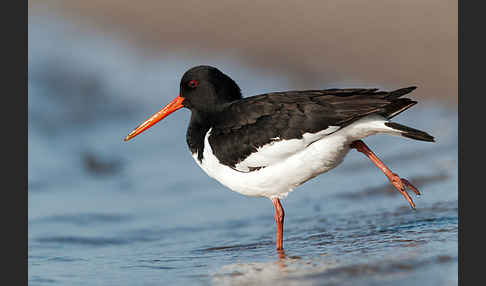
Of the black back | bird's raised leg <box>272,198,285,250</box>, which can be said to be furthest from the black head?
bird's raised leg <box>272,198,285,250</box>

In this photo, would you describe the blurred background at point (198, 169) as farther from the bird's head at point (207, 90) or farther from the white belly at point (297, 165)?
the bird's head at point (207, 90)

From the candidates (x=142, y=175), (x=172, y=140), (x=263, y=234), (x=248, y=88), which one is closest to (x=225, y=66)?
(x=248, y=88)

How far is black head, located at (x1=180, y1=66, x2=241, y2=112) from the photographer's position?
588 cm

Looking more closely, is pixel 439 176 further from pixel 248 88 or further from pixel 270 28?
pixel 270 28

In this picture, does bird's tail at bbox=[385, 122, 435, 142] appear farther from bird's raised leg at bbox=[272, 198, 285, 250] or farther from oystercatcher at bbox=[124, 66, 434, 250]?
bird's raised leg at bbox=[272, 198, 285, 250]

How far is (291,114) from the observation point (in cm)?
508

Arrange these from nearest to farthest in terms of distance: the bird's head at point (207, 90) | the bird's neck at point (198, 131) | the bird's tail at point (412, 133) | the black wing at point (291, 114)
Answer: the bird's tail at point (412, 133)
the black wing at point (291, 114)
the bird's neck at point (198, 131)
the bird's head at point (207, 90)

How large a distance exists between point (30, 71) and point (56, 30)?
1358 millimetres

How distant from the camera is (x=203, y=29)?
559 inches

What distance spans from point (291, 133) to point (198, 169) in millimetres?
4801

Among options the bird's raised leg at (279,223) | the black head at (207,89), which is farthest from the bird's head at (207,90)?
the bird's raised leg at (279,223)

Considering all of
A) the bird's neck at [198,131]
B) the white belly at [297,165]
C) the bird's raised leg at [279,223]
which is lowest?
the bird's raised leg at [279,223]

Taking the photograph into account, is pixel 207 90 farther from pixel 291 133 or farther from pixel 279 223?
pixel 279 223

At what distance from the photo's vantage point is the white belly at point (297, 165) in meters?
5.05
